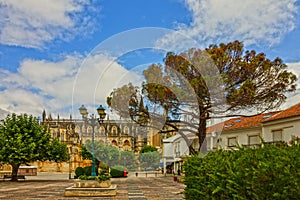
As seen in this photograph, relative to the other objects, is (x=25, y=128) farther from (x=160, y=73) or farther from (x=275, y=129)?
(x=275, y=129)

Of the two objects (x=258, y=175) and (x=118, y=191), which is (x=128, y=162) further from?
(x=258, y=175)

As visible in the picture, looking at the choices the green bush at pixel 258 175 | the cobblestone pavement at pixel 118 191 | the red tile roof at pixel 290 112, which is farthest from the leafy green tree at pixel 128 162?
the red tile roof at pixel 290 112

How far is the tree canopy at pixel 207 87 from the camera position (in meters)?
20.3

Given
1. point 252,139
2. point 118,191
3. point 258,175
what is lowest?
point 118,191

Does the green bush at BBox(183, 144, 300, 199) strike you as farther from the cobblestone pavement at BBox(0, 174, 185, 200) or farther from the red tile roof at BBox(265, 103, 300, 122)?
the red tile roof at BBox(265, 103, 300, 122)

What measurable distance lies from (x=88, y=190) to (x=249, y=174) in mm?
13673

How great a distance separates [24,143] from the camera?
31359 millimetres

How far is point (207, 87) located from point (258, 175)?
16469 millimetres

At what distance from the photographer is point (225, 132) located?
33062 mm

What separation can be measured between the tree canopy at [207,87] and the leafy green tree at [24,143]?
1413 cm

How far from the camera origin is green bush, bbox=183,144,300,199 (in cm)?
389

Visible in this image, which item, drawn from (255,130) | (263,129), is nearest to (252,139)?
(255,130)

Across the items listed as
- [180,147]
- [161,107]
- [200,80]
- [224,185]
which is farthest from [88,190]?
[180,147]

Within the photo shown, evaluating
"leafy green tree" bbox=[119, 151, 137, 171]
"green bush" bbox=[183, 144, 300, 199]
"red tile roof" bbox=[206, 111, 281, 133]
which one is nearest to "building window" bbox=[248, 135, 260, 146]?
"red tile roof" bbox=[206, 111, 281, 133]
